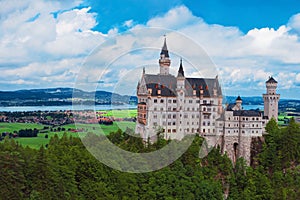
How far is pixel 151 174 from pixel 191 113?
48.3ft

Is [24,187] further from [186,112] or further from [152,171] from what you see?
[186,112]

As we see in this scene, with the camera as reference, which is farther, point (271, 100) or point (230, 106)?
point (271, 100)

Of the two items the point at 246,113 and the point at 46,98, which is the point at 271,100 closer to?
the point at 246,113

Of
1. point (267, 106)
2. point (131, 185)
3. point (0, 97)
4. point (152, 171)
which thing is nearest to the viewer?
point (131, 185)

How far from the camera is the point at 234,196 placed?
58844 millimetres

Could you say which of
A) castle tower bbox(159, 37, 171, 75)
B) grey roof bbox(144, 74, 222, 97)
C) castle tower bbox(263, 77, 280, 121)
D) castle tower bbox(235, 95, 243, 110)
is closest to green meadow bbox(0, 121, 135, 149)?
grey roof bbox(144, 74, 222, 97)

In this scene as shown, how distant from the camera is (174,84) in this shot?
64188 millimetres

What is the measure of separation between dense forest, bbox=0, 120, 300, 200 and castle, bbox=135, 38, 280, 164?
2.51m

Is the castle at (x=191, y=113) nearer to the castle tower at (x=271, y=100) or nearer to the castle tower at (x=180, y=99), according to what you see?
the castle tower at (x=180, y=99)

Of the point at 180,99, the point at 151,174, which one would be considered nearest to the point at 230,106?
the point at 180,99

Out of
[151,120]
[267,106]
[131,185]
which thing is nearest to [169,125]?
[151,120]

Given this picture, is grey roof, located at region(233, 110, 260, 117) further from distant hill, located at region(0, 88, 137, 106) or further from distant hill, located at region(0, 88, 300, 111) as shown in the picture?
distant hill, located at region(0, 88, 137, 106)

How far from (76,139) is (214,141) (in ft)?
74.1

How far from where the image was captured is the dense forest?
47688 millimetres
